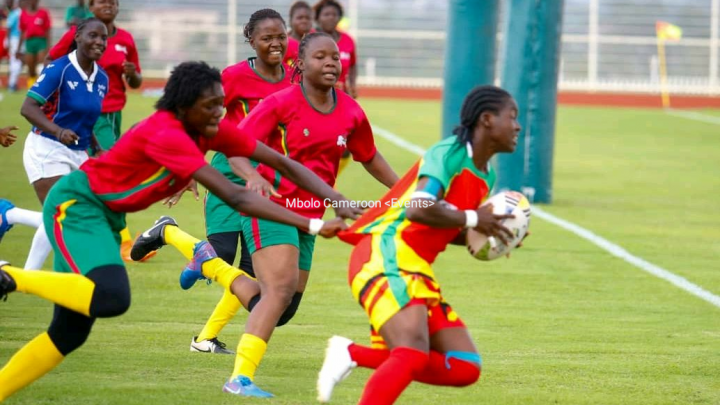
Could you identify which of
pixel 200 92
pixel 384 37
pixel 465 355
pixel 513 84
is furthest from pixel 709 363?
pixel 384 37

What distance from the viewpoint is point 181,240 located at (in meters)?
8.27

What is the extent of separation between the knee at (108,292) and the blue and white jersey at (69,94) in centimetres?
365

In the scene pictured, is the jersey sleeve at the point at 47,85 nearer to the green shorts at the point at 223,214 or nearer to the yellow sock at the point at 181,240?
the yellow sock at the point at 181,240

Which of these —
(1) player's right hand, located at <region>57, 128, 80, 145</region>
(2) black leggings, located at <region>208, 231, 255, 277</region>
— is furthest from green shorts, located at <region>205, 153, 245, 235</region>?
(1) player's right hand, located at <region>57, 128, 80, 145</region>

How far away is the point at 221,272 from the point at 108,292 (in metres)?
1.59

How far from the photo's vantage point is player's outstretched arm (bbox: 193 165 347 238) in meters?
5.97

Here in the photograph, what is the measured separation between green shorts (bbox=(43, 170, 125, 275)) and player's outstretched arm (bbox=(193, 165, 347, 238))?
569 mm

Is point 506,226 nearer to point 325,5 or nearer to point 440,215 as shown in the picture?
point 440,215

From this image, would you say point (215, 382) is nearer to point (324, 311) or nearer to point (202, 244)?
point (202, 244)

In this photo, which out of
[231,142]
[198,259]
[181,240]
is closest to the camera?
[231,142]

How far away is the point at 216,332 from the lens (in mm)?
7836

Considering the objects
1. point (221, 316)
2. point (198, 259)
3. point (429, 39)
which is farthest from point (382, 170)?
point (429, 39)

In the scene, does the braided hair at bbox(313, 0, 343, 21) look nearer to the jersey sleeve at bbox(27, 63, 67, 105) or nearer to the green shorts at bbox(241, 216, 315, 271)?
the jersey sleeve at bbox(27, 63, 67, 105)

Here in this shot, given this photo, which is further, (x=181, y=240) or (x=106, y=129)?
(x=106, y=129)
